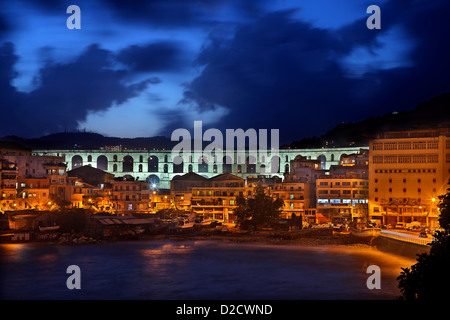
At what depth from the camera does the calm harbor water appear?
22.4 m

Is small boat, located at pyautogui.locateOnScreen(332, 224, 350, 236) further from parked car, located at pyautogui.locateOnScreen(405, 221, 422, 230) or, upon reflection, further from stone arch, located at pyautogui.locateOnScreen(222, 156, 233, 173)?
stone arch, located at pyautogui.locateOnScreen(222, 156, 233, 173)

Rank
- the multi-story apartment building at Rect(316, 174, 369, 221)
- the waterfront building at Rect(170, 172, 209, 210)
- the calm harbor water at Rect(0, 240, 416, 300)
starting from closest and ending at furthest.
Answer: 1. the calm harbor water at Rect(0, 240, 416, 300)
2. the multi-story apartment building at Rect(316, 174, 369, 221)
3. the waterfront building at Rect(170, 172, 209, 210)

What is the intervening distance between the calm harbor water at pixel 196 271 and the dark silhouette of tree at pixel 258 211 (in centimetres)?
574

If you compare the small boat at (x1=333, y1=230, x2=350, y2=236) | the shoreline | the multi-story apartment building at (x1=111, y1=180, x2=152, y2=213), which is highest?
the multi-story apartment building at (x1=111, y1=180, x2=152, y2=213)

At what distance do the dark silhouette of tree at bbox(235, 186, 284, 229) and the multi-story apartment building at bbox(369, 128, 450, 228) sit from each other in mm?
7149

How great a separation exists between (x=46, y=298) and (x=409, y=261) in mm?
17463

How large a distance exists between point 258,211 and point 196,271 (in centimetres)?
1406

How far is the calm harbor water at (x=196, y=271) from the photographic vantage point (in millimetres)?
22406

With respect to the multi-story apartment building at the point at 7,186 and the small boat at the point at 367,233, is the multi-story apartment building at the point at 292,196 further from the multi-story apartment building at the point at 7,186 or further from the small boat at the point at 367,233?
the multi-story apartment building at the point at 7,186

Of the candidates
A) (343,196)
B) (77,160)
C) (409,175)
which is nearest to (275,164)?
(77,160)

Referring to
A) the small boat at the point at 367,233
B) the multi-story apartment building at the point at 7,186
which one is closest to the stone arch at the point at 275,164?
the multi-story apartment building at the point at 7,186

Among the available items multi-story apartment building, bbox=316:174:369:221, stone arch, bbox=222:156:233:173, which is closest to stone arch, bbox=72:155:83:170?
stone arch, bbox=222:156:233:173

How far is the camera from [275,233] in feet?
124
